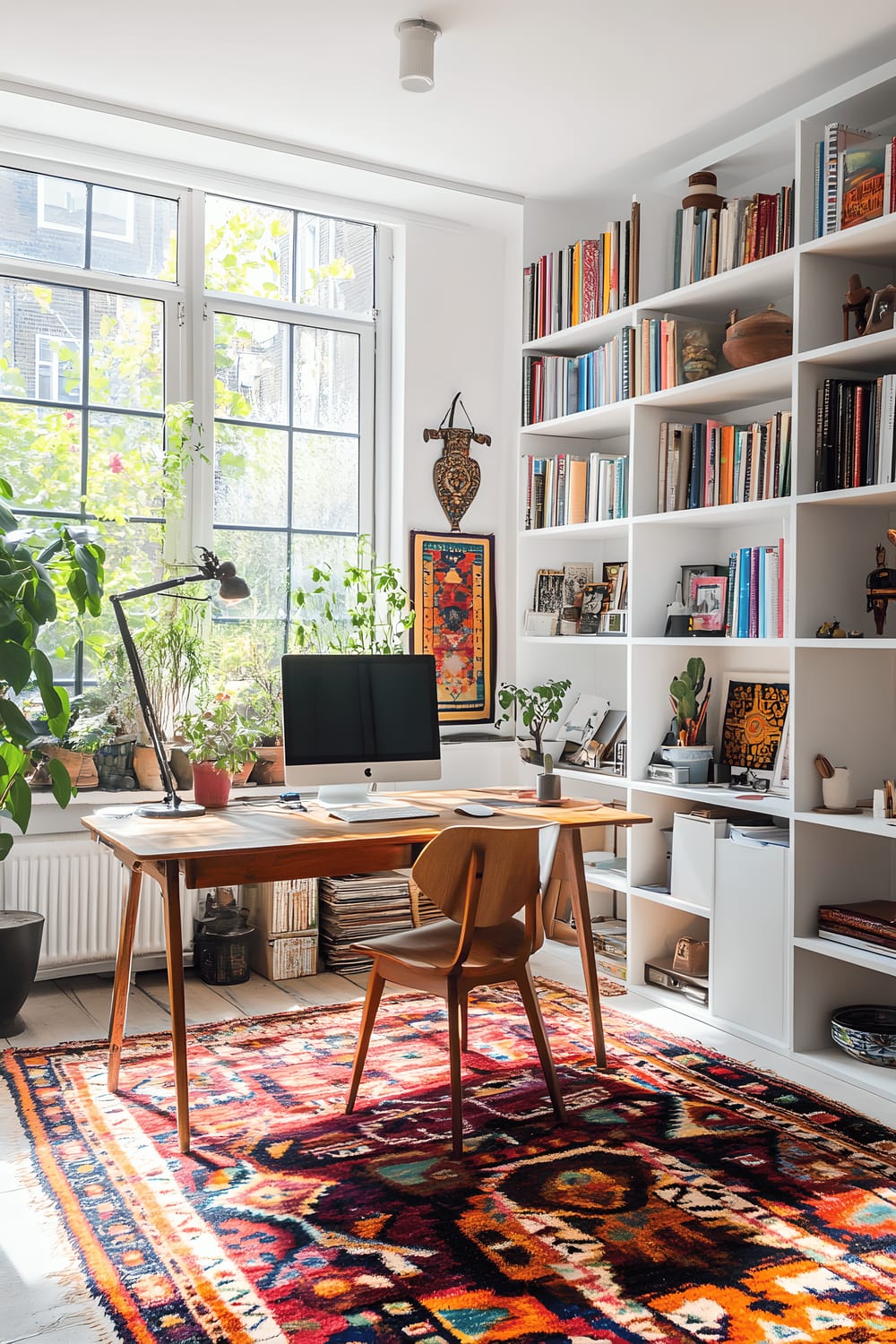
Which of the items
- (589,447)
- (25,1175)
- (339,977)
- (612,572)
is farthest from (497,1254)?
(589,447)

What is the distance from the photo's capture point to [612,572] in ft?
14.9

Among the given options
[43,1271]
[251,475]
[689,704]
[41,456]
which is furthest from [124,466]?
[43,1271]

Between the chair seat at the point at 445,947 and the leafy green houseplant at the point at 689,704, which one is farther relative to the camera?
the leafy green houseplant at the point at 689,704

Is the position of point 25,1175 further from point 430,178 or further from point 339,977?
Answer: point 430,178

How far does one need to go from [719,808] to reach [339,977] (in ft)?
4.82

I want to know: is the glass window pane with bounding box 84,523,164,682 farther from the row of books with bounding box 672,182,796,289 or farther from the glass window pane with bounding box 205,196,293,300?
the row of books with bounding box 672,182,796,289

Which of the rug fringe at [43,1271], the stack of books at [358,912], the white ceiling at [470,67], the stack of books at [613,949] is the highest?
the white ceiling at [470,67]

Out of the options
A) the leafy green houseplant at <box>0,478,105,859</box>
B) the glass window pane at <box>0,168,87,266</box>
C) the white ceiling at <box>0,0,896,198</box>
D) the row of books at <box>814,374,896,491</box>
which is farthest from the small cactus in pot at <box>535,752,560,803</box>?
the glass window pane at <box>0,168,87,266</box>

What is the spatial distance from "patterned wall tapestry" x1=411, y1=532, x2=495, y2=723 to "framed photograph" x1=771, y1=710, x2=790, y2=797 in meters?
1.42

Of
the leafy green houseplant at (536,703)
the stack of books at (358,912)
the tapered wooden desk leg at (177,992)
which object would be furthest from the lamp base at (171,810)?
the leafy green houseplant at (536,703)

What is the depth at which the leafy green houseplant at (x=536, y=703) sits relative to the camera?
427 centimetres

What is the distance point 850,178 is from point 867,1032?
2.41m

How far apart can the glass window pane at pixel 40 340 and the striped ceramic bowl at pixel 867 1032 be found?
129 inches

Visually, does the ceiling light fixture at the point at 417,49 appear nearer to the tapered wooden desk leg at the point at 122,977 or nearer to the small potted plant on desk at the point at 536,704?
the small potted plant on desk at the point at 536,704
